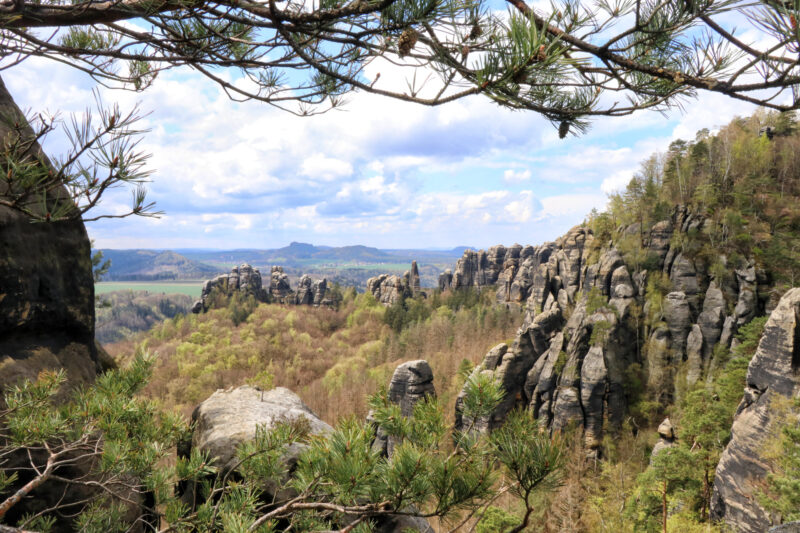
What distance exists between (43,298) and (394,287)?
64.9m

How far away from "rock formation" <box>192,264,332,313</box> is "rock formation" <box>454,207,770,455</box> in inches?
1859

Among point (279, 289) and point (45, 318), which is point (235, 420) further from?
point (279, 289)

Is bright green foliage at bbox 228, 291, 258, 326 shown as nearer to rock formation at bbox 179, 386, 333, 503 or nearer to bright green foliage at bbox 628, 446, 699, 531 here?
bright green foliage at bbox 628, 446, 699, 531

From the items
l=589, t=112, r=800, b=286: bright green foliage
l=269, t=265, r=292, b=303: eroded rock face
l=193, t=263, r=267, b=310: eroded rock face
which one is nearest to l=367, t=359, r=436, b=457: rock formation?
l=589, t=112, r=800, b=286: bright green foliage

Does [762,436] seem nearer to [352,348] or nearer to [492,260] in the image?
[352,348]

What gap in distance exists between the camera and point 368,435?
7.15ft

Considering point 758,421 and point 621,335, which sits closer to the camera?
point 758,421

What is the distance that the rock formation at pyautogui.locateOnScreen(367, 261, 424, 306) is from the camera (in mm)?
67238

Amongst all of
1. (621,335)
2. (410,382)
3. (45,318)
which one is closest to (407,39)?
(45,318)

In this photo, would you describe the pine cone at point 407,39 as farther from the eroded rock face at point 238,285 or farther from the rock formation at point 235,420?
the eroded rock face at point 238,285

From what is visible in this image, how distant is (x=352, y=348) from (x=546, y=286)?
2862 centimetres

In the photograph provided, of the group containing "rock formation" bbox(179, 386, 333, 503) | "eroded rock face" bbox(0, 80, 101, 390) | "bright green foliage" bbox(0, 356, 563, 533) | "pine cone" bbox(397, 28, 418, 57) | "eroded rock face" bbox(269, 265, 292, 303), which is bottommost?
"eroded rock face" bbox(269, 265, 292, 303)

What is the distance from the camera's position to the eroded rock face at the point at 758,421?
507 inches

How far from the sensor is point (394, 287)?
68.0m
